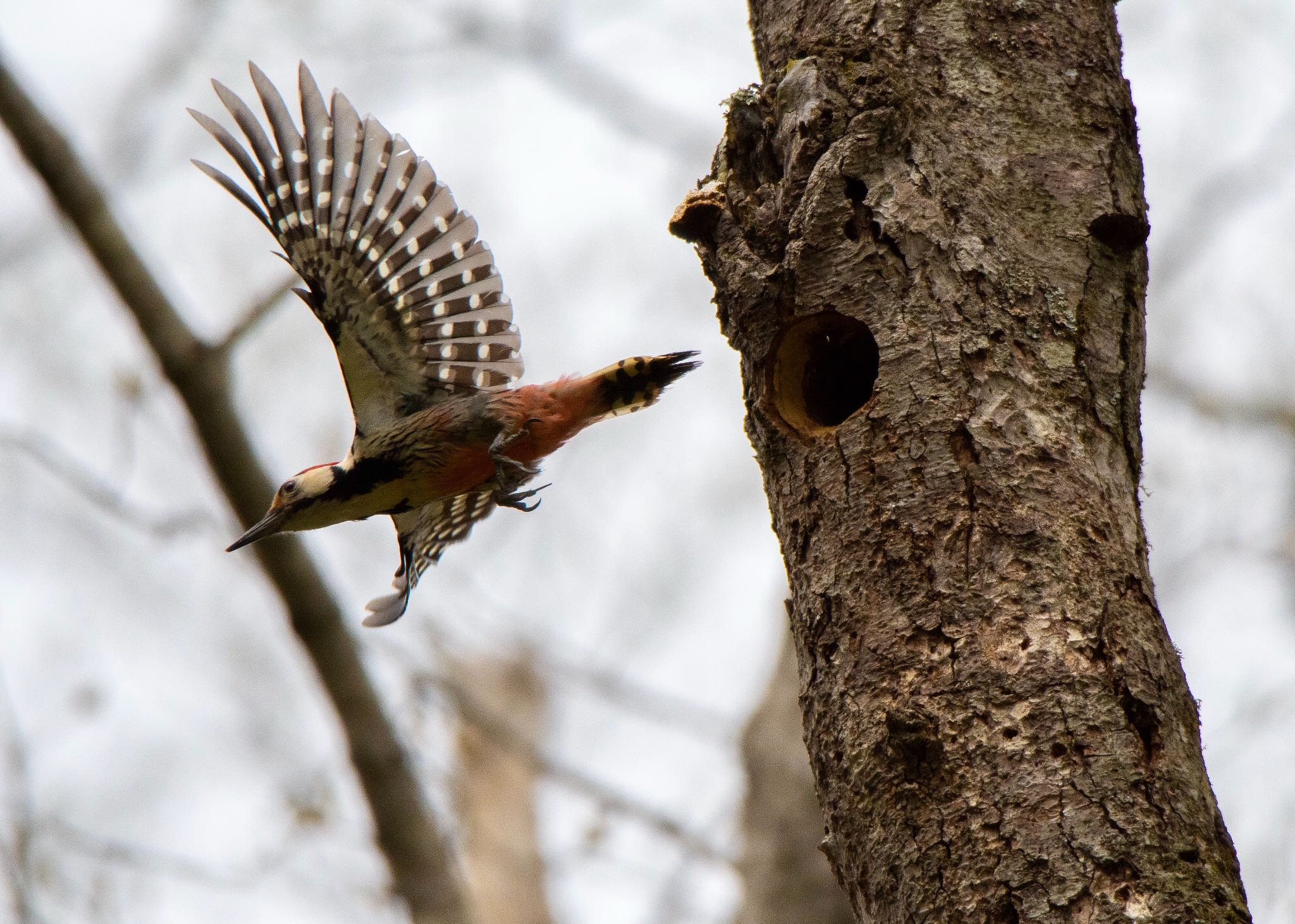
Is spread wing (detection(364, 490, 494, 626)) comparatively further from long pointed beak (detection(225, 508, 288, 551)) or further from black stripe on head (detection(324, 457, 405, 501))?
long pointed beak (detection(225, 508, 288, 551))

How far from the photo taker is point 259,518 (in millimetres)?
4086

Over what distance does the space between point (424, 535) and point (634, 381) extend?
119cm

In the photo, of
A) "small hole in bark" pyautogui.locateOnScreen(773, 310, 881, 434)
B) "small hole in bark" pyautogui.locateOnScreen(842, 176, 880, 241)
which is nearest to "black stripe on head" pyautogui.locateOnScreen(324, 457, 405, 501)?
"small hole in bark" pyautogui.locateOnScreen(773, 310, 881, 434)

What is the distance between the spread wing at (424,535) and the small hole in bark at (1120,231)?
9.30 feet

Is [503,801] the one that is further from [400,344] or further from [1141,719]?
[1141,719]

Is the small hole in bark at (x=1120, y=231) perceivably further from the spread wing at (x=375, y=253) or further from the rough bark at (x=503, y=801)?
the rough bark at (x=503, y=801)

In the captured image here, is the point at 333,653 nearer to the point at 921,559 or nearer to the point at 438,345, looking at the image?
the point at 438,345

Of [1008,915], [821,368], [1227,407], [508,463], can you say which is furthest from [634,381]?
[1227,407]

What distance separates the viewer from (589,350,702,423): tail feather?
4160 millimetres

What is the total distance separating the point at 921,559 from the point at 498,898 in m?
8.24

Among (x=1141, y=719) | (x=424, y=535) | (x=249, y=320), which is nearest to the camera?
(x=1141, y=719)

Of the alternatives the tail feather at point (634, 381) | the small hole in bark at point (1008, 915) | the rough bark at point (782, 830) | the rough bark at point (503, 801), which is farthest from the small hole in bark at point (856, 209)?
the rough bark at point (503, 801)

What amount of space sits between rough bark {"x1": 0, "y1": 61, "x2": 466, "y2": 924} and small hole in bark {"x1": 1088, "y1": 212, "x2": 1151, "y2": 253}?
2631 mm

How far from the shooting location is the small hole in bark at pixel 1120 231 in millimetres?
2453
